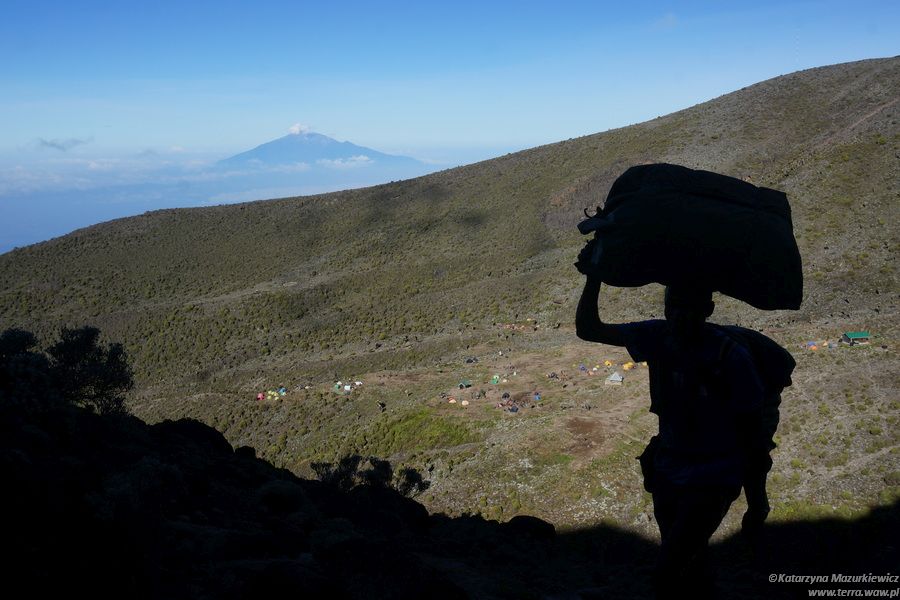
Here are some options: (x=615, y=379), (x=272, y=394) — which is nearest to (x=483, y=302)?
(x=272, y=394)

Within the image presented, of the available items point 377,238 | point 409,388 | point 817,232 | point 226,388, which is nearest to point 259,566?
point 409,388

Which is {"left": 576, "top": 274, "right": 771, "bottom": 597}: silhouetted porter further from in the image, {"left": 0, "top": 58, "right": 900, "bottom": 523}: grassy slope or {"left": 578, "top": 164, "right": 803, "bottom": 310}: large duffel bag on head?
{"left": 0, "top": 58, "right": 900, "bottom": 523}: grassy slope

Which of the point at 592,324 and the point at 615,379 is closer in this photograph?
the point at 592,324

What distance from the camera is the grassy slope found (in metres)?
17.4

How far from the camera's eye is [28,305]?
49.7 metres

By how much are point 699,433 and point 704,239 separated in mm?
1306

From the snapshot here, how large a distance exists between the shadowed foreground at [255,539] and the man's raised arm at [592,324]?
Result: 187cm

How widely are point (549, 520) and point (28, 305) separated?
5172 cm

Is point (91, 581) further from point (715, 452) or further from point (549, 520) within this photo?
point (549, 520)

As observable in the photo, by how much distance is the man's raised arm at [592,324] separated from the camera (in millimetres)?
4270

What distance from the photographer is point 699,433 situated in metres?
3.94

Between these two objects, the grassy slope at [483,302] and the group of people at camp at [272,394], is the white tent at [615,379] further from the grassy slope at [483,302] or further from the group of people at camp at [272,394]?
the group of people at camp at [272,394]

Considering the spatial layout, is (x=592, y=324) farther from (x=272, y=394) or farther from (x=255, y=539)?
(x=272, y=394)

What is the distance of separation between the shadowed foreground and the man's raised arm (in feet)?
6.15
